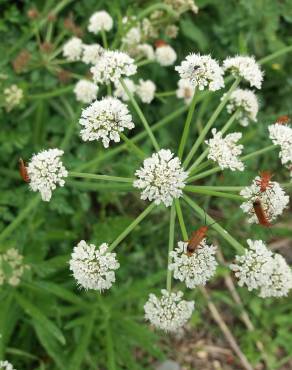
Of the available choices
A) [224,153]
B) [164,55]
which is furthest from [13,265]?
[164,55]

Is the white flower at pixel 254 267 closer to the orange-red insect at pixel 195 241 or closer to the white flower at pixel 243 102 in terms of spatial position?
the orange-red insect at pixel 195 241

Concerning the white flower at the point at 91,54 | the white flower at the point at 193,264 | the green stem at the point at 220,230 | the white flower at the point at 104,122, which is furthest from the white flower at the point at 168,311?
the white flower at the point at 91,54

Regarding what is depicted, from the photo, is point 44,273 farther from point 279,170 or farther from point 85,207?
point 279,170

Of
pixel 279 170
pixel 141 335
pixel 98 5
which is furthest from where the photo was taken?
pixel 279 170

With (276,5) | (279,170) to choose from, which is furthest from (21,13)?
(279,170)

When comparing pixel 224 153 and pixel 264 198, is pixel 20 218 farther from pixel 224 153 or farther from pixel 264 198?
pixel 264 198

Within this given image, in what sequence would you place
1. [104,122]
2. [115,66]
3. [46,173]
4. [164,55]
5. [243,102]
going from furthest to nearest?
[164,55], [243,102], [115,66], [46,173], [104,122]

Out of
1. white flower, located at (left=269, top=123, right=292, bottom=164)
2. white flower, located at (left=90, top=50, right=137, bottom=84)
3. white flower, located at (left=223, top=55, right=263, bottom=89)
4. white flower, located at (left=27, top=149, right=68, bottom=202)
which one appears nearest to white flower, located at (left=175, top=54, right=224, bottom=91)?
white flower, located at (left=223, top=55, right=263, bottom=89)
